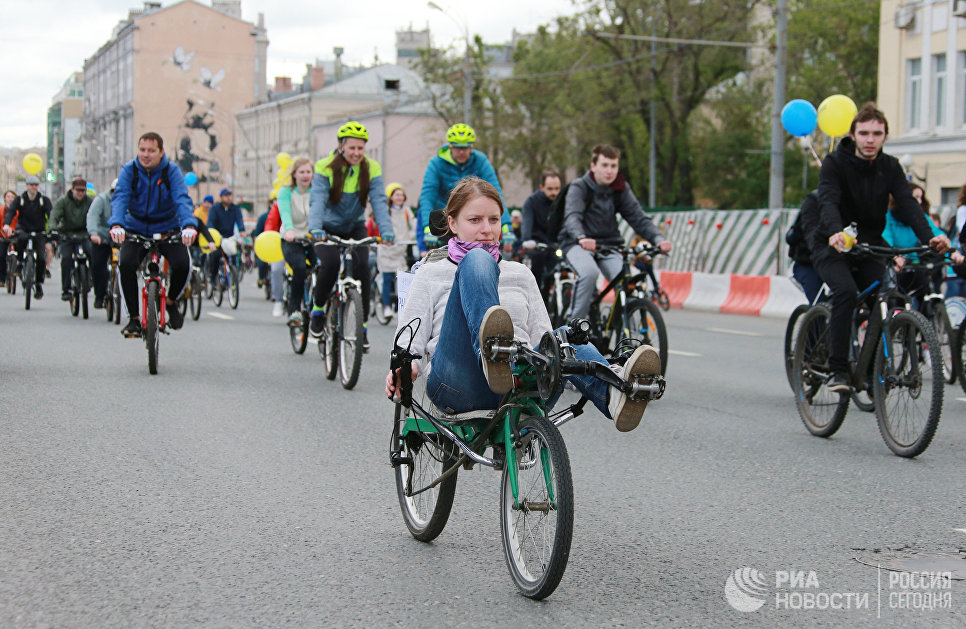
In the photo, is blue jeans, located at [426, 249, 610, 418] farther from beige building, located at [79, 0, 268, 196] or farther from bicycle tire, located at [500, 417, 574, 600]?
beige building, located at [79, 0, 268, 196]

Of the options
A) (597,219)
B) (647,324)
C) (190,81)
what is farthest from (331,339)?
(190,81)

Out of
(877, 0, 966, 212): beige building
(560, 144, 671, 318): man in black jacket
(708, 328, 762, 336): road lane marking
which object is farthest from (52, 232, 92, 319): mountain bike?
(877, 0, 966, 212): beige building

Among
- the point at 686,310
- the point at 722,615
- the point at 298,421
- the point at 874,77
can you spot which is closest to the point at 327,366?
the point at 298,421

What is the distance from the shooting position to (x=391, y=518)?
5781mm

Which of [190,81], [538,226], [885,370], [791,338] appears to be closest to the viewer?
[885,370]

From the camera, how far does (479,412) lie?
480cm

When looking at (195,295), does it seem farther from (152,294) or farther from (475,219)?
(475,219)

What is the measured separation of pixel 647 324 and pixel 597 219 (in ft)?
3.91

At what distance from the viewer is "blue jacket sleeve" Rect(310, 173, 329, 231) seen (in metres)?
10.8

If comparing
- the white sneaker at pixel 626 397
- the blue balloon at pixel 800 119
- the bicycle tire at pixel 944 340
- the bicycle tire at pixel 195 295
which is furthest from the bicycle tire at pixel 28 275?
the white sneaker at pixel 626 397

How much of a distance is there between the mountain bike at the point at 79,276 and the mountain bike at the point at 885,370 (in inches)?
470

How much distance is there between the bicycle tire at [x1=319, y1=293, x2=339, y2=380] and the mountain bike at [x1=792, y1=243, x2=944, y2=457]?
3.96 meters

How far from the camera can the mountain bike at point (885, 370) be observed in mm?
7090

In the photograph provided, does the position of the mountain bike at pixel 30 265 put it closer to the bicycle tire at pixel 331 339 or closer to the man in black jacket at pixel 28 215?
the man in black jacket at pixel 28 215
